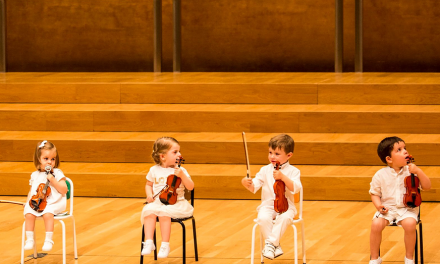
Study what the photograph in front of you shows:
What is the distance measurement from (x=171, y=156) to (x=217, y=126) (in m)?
2.95

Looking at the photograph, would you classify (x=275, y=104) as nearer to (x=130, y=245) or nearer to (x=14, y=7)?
(x=130, y=245)

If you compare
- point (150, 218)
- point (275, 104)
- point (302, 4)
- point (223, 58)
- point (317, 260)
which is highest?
point (302, 4)

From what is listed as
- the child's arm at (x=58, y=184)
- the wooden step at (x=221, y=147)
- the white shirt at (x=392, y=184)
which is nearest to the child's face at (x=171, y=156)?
the child's arm at (x=58, y=184)

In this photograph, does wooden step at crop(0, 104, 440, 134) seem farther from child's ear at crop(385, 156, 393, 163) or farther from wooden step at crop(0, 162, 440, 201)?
child's ear at crop(385, 156, 393, 163)

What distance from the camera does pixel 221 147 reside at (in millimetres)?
6746

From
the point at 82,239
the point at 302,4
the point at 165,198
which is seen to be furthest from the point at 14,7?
the point at 165,198

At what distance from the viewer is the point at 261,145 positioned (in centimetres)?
667

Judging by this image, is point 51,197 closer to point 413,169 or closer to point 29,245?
point 29,245

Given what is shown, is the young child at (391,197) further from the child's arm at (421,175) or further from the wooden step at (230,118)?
the wooden step at (230,118)

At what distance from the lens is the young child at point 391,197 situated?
13.1 ft

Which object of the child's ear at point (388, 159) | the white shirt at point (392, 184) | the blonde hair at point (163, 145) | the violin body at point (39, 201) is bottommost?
the violin body at point (39, 201)

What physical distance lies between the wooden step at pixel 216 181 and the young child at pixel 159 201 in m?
1.94

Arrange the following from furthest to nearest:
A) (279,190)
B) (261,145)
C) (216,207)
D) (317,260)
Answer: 1. (261,145)
2. (216,207)
3. (317,260)
4. (279,190)

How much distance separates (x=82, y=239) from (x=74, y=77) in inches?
177
